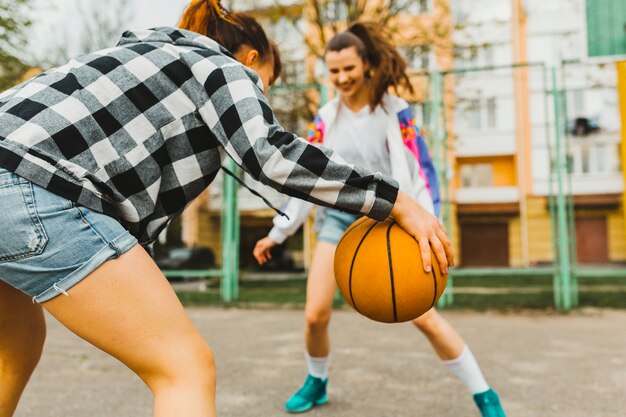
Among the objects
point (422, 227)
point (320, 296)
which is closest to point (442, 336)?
point (320, 296)

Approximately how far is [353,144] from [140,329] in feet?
6.90

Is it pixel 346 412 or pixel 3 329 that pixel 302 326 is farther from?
pixel 3 329

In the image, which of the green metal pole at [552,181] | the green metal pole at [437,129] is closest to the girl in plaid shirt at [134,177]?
the green metal pole at [437,129]

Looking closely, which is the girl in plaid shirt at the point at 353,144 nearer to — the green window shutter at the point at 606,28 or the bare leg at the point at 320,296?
the bare leg at the point at 320,296

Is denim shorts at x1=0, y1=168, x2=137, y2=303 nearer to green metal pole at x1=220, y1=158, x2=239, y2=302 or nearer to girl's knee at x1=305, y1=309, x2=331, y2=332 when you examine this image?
girl's knee at x1=305, y1=309, x2=331, y2=332

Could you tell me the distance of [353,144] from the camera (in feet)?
10.8

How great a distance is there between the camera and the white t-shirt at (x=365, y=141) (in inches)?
127

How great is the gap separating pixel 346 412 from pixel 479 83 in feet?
78.7

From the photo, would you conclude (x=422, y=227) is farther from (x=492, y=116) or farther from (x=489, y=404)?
(x=492, y=116)

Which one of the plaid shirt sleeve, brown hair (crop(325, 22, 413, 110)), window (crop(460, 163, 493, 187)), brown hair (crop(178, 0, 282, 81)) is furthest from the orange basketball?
window (crop(460, 163, 493, 187))

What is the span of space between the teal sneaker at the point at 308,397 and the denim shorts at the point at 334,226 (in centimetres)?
83

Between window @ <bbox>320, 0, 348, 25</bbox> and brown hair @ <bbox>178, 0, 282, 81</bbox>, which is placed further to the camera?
window @ <bbox>320, 0, 348, 25</bbox>

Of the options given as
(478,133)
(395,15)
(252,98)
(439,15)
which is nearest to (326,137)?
(252,98)

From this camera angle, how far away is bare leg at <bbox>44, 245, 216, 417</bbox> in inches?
53.8
